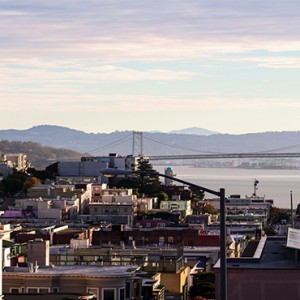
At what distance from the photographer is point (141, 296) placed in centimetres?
2650

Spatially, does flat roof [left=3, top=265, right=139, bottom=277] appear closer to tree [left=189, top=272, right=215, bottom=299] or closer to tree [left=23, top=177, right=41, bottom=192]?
tree [left=189, top=272, right=215, bottom=299]

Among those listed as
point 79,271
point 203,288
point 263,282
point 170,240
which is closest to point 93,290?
point 79,271

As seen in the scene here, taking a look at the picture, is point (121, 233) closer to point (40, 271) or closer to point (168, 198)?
point (40, 271)

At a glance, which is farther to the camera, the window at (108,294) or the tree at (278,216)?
the tree at (278,216)

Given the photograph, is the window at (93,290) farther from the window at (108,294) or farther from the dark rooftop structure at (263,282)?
the dark rooftop structure at (263,282)

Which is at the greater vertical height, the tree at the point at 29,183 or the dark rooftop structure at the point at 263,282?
the tree at the point at 29,183

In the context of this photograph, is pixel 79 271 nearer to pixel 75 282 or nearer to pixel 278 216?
pixel 75 282

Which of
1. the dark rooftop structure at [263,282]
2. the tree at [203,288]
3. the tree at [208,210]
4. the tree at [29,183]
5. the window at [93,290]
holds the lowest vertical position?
the tree at [203,288]

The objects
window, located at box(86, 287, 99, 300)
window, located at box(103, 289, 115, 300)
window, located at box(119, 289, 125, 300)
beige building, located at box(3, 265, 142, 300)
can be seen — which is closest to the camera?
window, located at box(86, 287, 99, 300)

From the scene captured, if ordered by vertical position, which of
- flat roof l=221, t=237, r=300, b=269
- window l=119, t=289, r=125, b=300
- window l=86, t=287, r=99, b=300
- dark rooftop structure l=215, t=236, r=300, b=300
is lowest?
window l=119, t=289, r=125, b=300

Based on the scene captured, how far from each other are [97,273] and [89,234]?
35378mm

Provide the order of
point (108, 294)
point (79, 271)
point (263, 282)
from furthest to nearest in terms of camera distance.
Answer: point (79, 271), point (108, 294), point (263, 282)

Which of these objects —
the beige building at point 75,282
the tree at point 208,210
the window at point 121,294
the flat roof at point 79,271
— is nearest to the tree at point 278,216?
the tree at point 208,210

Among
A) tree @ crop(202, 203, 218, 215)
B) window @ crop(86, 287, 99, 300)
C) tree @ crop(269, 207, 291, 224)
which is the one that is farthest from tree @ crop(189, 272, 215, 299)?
tree @ crop(202, 203, 218, 215)
